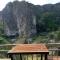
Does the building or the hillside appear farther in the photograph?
the hillside

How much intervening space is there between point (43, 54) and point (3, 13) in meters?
11.3

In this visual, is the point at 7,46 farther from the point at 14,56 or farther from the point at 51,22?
the point at 51,22

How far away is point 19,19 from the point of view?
13.0 m

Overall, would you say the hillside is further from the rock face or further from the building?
the building

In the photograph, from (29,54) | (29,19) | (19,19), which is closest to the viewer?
(29,54)

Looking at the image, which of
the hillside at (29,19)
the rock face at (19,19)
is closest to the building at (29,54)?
the hillside at (29,19)

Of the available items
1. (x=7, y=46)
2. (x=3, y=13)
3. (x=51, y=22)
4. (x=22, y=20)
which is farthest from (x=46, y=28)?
(x=7, y=46)

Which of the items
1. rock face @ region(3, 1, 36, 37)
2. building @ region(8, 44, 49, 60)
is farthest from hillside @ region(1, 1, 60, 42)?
building @ region(8, 44, 49, 60)

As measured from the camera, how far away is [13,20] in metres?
12.9

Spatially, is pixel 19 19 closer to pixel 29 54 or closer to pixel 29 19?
pixel 29 19

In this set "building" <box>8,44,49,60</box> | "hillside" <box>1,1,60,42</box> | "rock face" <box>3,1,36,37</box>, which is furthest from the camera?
"rock face" <box>3,1,36,37</box>

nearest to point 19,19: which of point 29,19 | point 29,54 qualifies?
point 29,19

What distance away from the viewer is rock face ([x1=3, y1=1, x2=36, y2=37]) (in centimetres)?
1223

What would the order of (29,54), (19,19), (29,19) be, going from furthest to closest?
1. (19,19)
2. (29,19)
3. (29,54)
